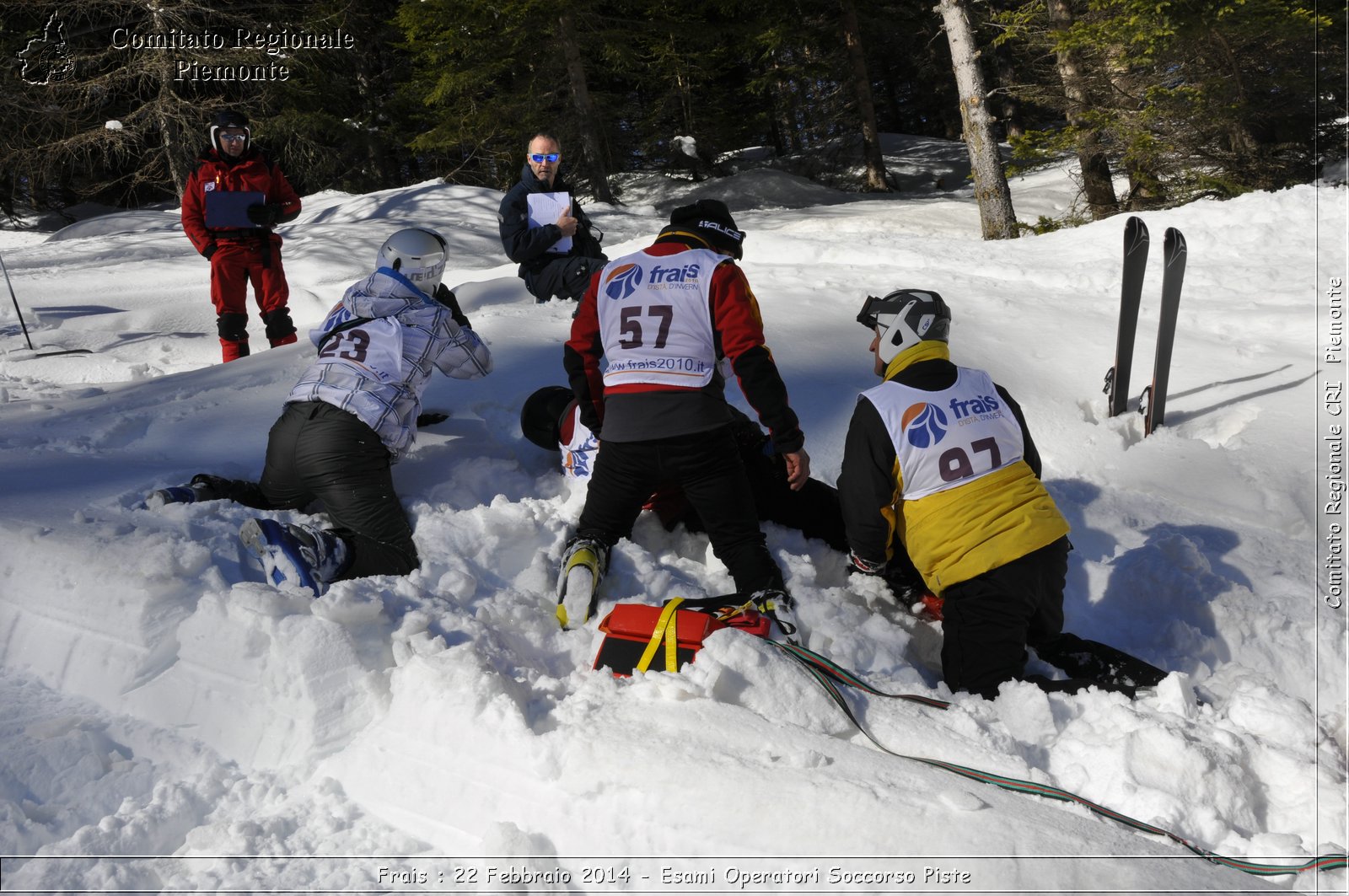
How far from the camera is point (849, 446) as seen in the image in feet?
10.7

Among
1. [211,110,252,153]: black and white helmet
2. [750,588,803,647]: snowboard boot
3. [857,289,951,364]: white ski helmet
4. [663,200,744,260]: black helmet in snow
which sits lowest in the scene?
[750,588,803,647]: snowboard boot

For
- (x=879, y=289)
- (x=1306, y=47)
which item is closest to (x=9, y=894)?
(x=879, y=289)

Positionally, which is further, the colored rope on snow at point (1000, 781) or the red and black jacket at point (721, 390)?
the red and black jacket at point (721, 390)

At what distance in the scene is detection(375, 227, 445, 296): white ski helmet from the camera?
414 centimetres

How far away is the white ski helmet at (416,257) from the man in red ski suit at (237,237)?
2.86 meters

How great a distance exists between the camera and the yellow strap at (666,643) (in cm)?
279

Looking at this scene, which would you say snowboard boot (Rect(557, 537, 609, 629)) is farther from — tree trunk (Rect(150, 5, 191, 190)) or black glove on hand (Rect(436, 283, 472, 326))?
tree trunk (Rect(150, 5, 191, 190))

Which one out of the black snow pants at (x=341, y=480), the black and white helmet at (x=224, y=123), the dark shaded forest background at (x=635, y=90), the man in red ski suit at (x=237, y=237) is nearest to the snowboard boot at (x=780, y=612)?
the black snow pants at (x=341, y=480)

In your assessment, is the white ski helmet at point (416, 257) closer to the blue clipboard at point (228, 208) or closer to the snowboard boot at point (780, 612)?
the snowboard boot at point (780, 612)

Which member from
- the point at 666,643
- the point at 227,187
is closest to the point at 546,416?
the point at 666,643

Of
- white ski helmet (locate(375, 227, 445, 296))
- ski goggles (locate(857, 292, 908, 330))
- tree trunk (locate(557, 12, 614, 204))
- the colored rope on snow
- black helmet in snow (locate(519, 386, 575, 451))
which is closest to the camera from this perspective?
the colored rope on snow

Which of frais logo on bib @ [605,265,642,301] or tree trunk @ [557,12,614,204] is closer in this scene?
frais logo on bib @ [605,265,642,301]

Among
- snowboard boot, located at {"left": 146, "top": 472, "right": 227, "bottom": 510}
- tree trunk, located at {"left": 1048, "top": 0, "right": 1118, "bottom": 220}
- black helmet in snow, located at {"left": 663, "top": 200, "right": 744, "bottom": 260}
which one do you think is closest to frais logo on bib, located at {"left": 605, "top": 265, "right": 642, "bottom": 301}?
black helmet in snow, located at {"left": 663, "top": 200, "right": 744, "bottom": 260}

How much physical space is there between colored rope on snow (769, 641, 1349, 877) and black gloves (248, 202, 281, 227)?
541 cm
